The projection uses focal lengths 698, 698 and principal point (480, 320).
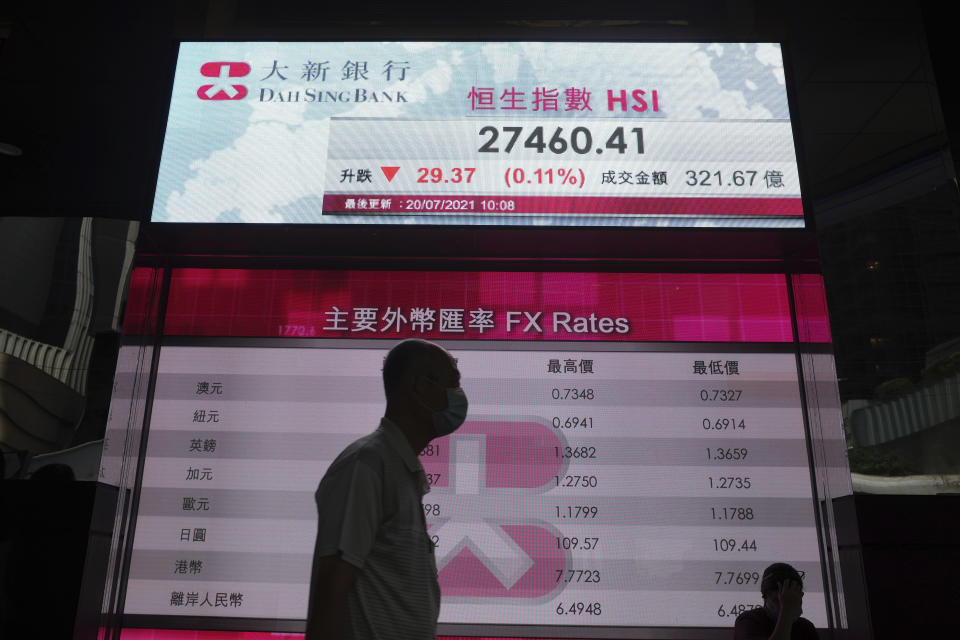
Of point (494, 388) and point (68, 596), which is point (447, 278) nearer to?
point (494, 388)

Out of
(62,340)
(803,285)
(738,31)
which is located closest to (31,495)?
(62,340)

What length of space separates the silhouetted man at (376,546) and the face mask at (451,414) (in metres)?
0.07

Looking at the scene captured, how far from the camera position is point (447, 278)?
11.1ft

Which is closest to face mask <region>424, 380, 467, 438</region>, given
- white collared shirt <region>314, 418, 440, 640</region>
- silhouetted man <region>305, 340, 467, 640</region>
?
silhouetted man <region>305, 340, 467, 640</region>

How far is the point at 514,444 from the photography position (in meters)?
3.13

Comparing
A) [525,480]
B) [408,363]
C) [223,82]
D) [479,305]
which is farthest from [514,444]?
[223,82]

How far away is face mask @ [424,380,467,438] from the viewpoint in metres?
1.87

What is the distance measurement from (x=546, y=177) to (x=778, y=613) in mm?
2028

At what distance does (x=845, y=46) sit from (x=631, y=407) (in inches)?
79.1

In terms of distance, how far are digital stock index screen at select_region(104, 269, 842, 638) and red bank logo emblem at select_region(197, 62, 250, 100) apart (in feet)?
2.77

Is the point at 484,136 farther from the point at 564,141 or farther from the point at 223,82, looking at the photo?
the point at 223,82
